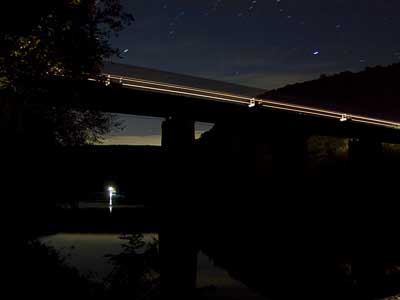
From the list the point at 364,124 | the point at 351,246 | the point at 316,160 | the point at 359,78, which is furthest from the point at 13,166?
the point at 359,78

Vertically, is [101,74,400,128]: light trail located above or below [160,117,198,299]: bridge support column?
above

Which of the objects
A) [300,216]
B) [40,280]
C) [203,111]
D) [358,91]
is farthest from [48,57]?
[358,91]

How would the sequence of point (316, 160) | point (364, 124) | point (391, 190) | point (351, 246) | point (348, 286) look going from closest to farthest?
point (348, 286), point (351, 246), point (364, 124), point (391, 190), point (316, 160)

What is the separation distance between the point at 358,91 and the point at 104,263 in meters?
120

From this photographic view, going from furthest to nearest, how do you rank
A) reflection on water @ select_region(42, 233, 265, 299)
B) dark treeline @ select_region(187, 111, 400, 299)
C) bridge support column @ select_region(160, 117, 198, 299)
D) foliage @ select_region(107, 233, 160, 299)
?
dark treeline @ select_region(187, 111, 400, 299) → bridge support column @ select_region(160, 117, 198, 299) → reflection on water @ select_region(42, 233, 265, 299) → foliage @ select_region(107, 233, 160, 299)

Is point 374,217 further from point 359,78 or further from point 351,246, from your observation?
point 359,78

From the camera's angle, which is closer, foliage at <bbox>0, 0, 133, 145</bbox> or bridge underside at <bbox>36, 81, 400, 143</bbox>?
foliage at <bbox>0, 0, 133, 145</bbox>

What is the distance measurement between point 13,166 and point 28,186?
1666 mm

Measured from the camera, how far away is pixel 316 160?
67.5 meters

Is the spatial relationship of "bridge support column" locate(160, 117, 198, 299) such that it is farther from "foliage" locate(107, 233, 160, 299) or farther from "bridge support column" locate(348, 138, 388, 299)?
"bridge support column" locate(348, 138, 388, 299)

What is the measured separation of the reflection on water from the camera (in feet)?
77.2

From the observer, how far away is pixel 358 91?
13788 centimetres

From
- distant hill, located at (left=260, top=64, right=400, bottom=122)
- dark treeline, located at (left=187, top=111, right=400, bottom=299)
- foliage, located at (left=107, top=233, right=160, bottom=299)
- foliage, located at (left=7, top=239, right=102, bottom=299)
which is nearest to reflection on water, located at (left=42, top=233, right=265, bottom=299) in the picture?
dark treeline, located at (left=187, top=111, right=400, bottom=299)

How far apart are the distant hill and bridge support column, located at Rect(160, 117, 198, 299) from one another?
99287mm
